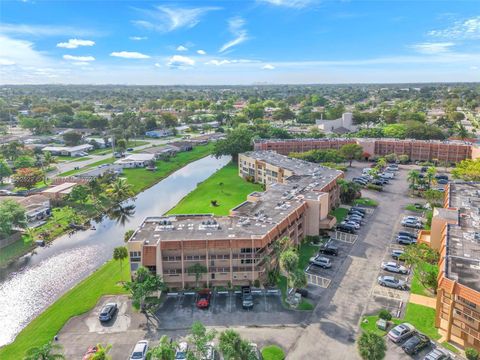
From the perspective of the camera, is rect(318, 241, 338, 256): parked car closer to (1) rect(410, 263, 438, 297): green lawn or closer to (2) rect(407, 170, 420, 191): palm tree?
(1) rect(410, 263, 438, 297): green lawn

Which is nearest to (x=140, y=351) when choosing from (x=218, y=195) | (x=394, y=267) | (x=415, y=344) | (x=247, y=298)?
(x=247, y=298)

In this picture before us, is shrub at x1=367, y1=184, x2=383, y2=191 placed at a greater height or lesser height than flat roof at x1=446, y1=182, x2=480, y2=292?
lesser

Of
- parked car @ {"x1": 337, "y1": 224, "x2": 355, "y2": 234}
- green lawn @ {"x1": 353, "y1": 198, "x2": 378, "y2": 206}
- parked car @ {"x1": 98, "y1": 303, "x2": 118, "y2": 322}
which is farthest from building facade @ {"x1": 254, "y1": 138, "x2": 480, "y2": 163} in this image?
parked car @ {"x1": 98, "y1": 303, "x2": 118, "y2": 322}

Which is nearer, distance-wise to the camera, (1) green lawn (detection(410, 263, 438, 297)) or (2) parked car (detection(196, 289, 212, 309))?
(2) parked car (detection(196, 289, 212, 309))

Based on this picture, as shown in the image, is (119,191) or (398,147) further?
(398,147)

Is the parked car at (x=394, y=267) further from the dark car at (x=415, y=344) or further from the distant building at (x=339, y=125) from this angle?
the distant building at (x=339, y=125)

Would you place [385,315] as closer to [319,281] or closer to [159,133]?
[319,281]
